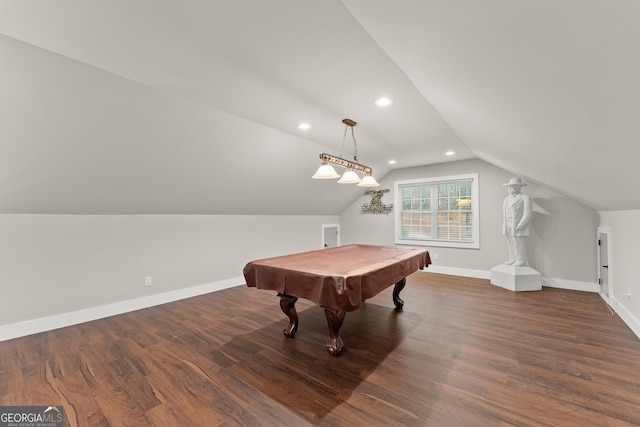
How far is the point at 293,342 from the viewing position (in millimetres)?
2693

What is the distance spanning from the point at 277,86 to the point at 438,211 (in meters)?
4.81

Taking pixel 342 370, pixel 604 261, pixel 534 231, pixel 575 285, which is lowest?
pixel 342 370

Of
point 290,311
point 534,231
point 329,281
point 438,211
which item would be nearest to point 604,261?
point 534,231

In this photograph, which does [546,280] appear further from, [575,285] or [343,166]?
[343,166]

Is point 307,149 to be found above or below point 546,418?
above

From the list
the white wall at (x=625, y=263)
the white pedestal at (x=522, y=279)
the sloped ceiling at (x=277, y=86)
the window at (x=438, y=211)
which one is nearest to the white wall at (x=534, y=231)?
the window at (x=438, y=211)

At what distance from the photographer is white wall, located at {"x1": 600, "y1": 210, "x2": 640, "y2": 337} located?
2.76 metres

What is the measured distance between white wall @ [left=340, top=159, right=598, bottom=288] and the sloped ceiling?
1939 mm

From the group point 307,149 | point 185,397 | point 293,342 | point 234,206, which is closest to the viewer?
point 185,397

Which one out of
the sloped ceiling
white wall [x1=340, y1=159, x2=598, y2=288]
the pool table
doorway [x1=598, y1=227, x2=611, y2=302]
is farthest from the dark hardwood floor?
the sloped ceiling

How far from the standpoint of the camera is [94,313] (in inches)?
133

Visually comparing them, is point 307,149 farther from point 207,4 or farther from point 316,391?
point 316,391

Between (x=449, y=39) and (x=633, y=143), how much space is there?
1116 millimetres

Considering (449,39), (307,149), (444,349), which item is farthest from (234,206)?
(449,39)
